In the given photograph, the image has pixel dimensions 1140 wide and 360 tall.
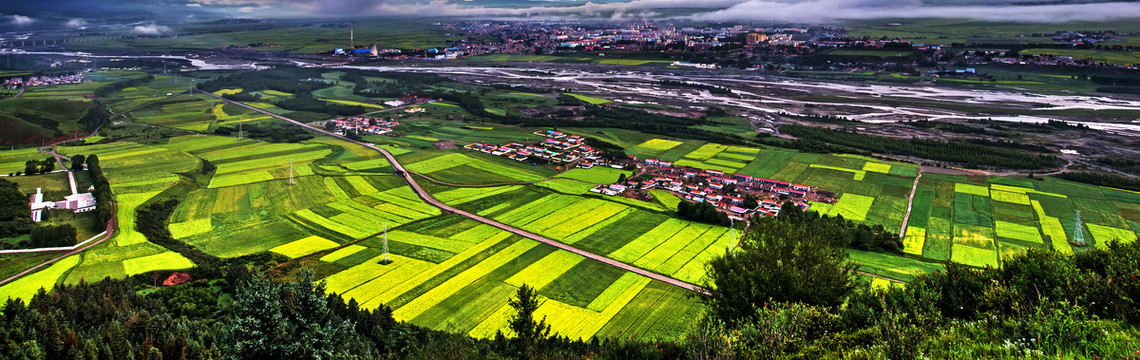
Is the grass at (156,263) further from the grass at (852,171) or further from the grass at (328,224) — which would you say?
the grass at (852,171)

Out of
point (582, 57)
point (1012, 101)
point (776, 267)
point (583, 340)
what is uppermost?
point (582, 57)

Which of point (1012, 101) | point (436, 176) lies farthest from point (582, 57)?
point (436, 176)

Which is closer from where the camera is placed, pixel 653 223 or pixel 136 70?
pixel 653 223

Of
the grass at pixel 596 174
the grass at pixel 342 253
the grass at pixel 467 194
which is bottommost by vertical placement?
the grass at pixel 342 253

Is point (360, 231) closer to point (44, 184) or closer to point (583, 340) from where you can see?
point (583, 340)


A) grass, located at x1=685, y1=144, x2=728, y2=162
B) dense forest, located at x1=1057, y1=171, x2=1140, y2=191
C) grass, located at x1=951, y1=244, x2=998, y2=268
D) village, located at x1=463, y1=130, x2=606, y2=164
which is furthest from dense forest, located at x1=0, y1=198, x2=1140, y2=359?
dense forest, located at x1=1057, y1=171, x2=1140, y2=191

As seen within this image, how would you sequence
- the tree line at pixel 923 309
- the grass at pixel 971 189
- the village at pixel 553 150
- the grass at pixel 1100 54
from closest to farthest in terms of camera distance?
the tree line at pixel 923 309 < the grass at pixel 971 189 < the village at pixel 553 150 < the grass at pixel 1100 54

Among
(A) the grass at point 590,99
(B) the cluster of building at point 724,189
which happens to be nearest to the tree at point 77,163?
(B) the cluster of building at point 724,189
